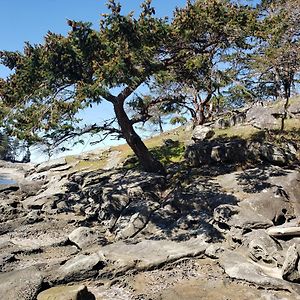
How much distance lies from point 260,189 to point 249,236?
3.30 metres

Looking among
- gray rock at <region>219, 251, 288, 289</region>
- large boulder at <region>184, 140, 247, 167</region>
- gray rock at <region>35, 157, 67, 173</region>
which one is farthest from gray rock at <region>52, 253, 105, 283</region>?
gray rock at <region>35, 157, 67, 173</region>

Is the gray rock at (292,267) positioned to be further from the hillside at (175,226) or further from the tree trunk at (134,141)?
the tree trunk at (134,141)

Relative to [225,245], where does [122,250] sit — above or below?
above

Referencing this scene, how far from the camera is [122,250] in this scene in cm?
1143

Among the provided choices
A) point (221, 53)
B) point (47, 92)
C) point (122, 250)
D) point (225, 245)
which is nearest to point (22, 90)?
A: point (47, 92)

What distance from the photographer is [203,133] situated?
21.8 meters

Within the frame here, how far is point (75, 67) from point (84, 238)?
757cm

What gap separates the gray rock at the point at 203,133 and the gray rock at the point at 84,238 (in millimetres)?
10697

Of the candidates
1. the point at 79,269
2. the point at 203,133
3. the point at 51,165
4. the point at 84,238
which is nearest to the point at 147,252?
the point at 79,269

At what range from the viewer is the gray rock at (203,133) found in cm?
2155

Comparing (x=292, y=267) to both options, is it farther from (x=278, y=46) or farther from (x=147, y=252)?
(x=278, y=46)

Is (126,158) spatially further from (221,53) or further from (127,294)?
(127,294)

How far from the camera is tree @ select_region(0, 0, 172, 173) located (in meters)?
13.2

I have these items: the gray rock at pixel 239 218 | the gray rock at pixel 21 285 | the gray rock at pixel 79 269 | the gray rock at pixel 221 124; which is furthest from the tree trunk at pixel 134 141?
the gray rock at pixel 21 285
